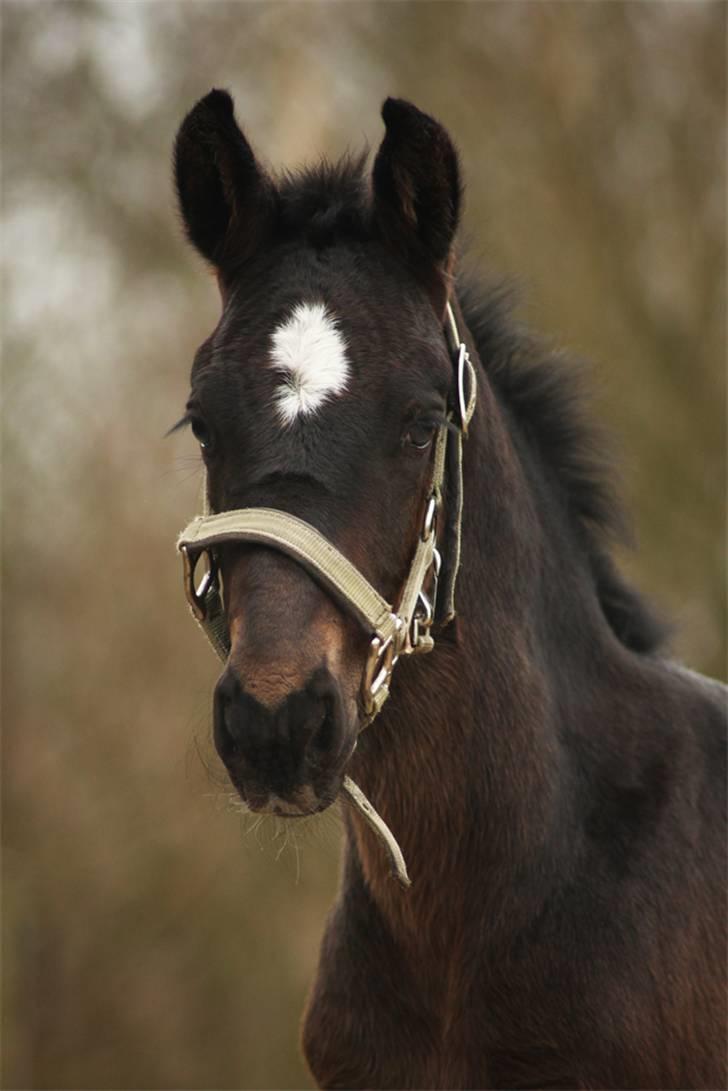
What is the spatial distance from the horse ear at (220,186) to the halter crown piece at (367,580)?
0.63m

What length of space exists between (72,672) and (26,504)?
1861mm

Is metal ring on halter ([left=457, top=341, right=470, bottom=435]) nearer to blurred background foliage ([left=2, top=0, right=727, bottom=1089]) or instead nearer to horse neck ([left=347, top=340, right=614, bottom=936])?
horse neck ([left=347, top=340, right=614, bottom=936])

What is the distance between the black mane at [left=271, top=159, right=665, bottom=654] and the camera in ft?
15.5

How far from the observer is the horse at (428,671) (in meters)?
3.54

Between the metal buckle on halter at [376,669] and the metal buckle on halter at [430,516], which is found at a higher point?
the metal buckle on halter at [430,516]

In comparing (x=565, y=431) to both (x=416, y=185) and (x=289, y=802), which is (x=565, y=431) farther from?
(x=289, y=802)

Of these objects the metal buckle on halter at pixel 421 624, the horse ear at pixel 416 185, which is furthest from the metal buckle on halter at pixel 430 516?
the horse ear at pixel 416 185

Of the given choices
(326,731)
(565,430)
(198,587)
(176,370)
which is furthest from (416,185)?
(176,370)

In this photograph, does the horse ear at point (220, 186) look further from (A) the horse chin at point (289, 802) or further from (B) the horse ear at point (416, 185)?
(A) the horse chin at point (289, 802)

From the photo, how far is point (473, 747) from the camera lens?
408 centimetres

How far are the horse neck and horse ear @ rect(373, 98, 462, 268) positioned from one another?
561 mm

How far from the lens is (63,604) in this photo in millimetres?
14852

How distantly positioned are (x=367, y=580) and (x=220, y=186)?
1358 mm

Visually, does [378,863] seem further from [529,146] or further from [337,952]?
[529,146]
